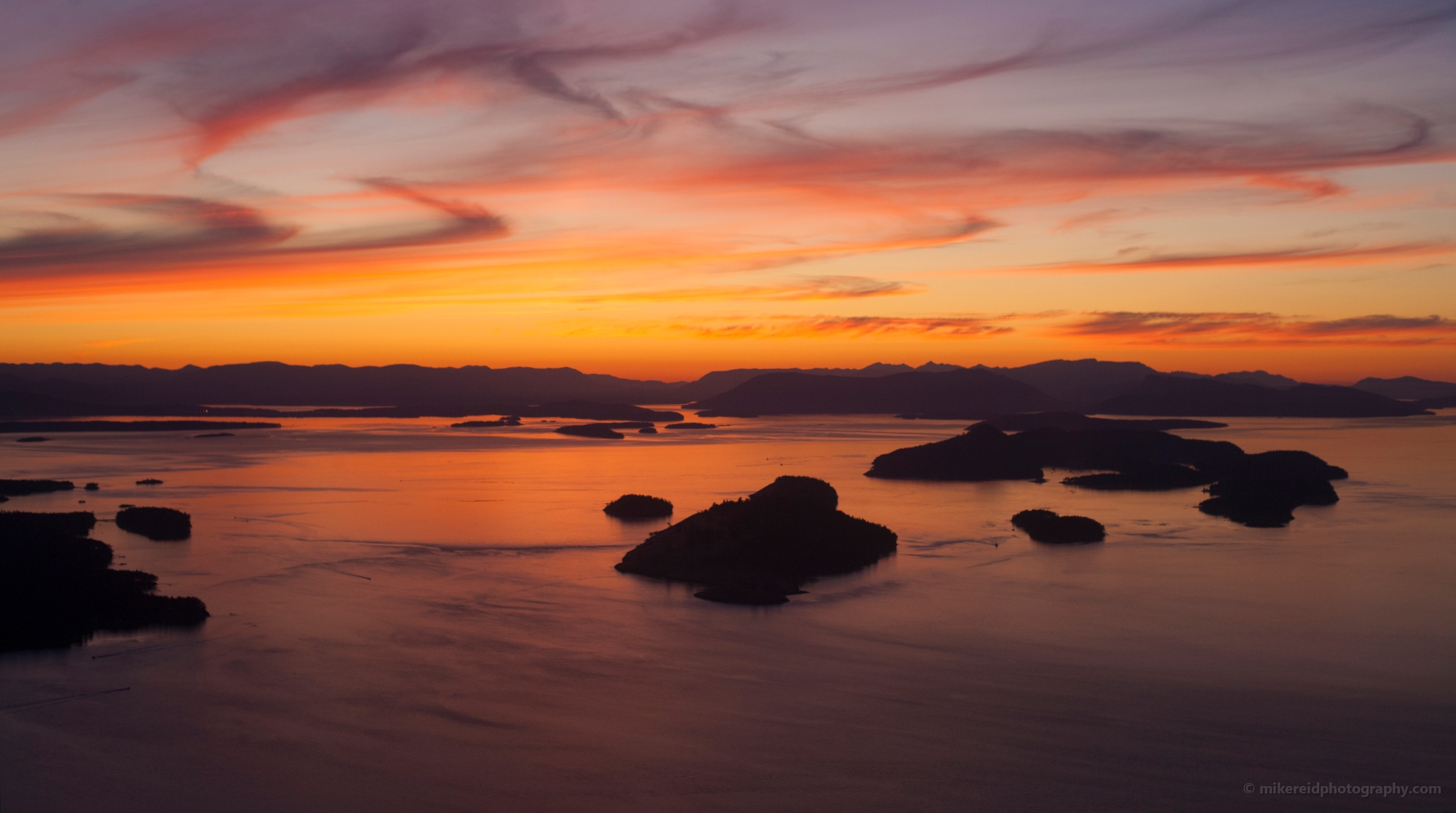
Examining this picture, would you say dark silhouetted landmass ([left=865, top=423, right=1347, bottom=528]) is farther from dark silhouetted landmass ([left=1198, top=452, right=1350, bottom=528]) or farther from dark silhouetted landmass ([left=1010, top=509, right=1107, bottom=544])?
dark silhouetted landmass ([left=1010, top=509, right=1107, bottom=544])

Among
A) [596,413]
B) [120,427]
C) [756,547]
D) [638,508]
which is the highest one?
[596,413]

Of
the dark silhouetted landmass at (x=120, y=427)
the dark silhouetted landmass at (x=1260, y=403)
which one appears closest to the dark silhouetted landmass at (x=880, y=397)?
the dark silhouetted landmass at (x=1260, y=403)

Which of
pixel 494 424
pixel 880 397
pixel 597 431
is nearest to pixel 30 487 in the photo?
pixel 597 431

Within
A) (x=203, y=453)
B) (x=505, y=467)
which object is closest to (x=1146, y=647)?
(x=505, y=467)

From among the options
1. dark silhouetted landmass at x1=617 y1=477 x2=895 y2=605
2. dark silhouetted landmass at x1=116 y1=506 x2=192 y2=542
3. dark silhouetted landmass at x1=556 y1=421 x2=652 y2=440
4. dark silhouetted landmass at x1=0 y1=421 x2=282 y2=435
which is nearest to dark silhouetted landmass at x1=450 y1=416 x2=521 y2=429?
dark silhouetted landmass at x1=556 y1=421 x2=652 y2=440

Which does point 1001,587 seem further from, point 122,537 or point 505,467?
point 505,467

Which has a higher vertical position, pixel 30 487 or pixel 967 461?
pixel 967 461

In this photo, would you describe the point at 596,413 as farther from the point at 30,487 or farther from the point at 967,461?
the point at 30,487
